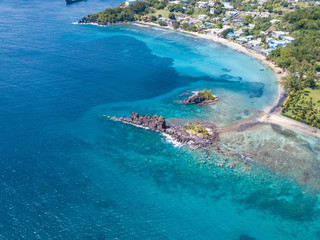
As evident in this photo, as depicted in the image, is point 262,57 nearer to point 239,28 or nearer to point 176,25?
point 239,28

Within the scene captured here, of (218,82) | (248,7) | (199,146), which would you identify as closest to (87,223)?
(199,146)

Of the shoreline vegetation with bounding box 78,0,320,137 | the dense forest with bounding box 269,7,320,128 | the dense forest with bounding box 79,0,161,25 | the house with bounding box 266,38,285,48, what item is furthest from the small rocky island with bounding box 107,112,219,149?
the dense forest with bounding box 79,0,161,25

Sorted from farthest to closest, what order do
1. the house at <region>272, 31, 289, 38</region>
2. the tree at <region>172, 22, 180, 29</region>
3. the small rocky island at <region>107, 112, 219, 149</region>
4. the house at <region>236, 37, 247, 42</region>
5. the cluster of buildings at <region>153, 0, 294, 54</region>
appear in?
1. the tree at <region>172, 22, 180, 29</region>
2. the house at <region>236, 37, 247, 42</region>
3. the house at <region>272, 31, 289, 38</region>
4. the cluster of buildings at <region>153, 0, 294, 54</region>
5. the small rocky island at <region>107, 112, 219, 149</region>

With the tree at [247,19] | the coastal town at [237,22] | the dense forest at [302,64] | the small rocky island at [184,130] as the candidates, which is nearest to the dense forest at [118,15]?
the coastal town at [237,22]

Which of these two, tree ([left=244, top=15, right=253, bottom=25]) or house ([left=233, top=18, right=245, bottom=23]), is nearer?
tree ([left=244, top=15, right=253, bottom=25])

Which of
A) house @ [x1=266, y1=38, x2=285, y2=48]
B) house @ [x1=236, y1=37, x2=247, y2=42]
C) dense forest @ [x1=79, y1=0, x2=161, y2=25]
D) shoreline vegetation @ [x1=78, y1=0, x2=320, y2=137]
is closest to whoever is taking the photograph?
shoreline vegetation @ [x1=78, y1=0, x2=320, y2=137]

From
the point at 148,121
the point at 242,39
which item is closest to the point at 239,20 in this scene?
the point at 242,39

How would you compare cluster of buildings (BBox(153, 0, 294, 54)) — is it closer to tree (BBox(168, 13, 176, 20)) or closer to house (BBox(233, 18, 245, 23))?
house (BBox(233, 18, 245, 23))
